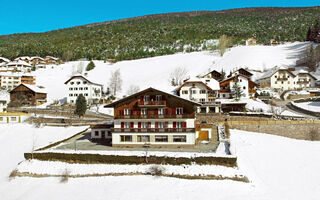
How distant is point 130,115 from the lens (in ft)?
107

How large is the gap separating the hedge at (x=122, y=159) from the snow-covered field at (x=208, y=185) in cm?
197

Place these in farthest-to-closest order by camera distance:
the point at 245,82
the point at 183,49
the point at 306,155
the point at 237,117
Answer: the point at 183,49
the point at 245,82
the point at 237,117
the point at 306,155

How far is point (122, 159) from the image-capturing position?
26.4 metres

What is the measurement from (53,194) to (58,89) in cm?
7093

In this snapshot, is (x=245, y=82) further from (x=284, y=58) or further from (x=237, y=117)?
(x=284, y=58)

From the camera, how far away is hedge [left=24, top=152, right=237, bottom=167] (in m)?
24.7

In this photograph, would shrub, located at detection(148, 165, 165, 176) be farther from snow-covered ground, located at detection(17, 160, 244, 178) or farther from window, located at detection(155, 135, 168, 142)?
window, located at detection(155, 135, 168, 142)

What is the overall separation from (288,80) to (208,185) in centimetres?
6112

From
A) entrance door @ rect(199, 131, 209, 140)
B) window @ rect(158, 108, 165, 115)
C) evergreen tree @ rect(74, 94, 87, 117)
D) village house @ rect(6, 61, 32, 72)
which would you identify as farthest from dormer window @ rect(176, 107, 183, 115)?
village house @ rect(6, 61, 32, 72)

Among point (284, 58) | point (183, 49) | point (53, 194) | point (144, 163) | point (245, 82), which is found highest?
point (183, 49)

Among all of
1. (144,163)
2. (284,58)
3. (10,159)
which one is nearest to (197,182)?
(144,163)

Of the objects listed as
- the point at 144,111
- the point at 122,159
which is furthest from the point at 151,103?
the point at 122,159

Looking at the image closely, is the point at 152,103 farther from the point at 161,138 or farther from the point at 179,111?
the point at 161,138

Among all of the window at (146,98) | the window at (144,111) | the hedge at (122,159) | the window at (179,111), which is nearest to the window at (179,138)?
the window at (179,111)
